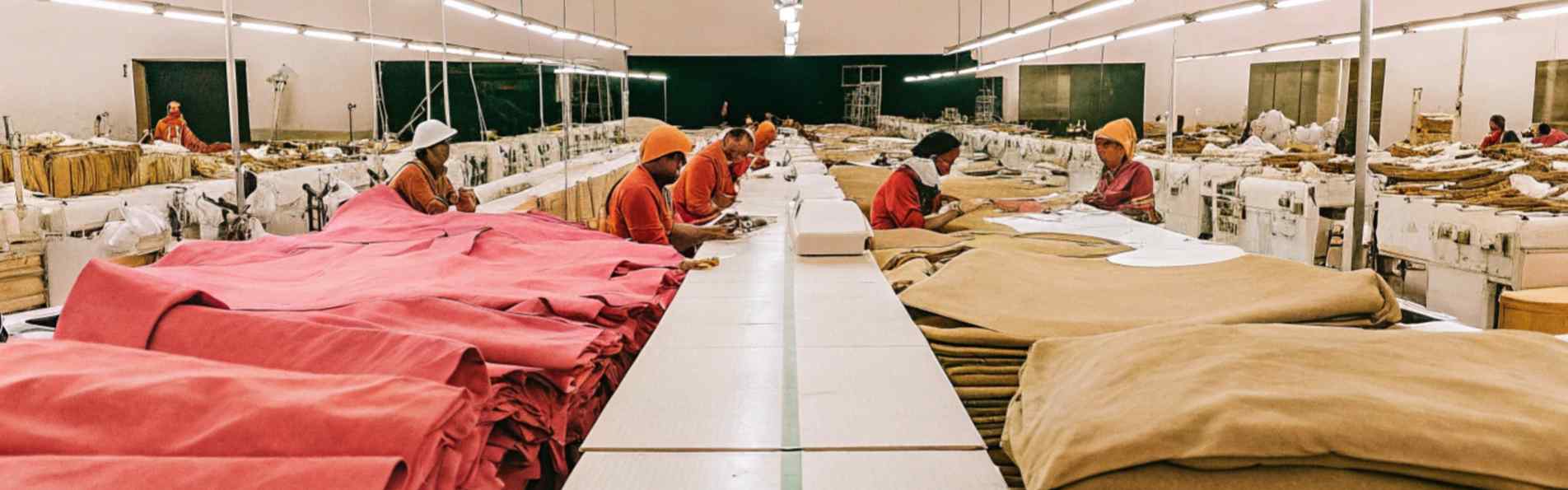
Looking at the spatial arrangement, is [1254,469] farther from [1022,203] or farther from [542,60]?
[542,60]

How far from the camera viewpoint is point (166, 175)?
6781 millimetres

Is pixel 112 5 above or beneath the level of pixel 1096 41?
beneath

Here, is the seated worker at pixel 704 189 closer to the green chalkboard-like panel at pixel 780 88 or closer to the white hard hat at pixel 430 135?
the white hard hat at pixel 430 135

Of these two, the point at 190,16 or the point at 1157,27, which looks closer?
the point at 190,16

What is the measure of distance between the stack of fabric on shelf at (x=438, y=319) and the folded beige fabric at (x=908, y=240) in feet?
2.88

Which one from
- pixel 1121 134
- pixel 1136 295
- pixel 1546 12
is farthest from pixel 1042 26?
pixel 1136 295

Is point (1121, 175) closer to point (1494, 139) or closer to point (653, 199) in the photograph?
point (653, 199)

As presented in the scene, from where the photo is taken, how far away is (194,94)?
9.12 m

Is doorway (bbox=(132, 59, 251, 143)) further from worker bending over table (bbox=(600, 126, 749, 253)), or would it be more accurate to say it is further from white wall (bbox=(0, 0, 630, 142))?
worker bending over table (bbox=(600, 126, 749, 253))

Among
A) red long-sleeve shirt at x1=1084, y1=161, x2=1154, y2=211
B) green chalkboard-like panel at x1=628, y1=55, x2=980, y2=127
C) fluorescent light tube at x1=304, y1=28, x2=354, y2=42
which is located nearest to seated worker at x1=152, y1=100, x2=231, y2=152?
fluorescent light tube at x1=304, y1=28, x2=354, y2=42

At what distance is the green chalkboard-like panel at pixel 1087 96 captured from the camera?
42.1 feet

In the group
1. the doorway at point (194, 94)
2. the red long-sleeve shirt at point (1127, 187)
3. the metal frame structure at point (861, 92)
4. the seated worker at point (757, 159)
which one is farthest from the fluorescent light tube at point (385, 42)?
the metal frame structure at point (861, 92)

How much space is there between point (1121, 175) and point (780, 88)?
41.4 ft

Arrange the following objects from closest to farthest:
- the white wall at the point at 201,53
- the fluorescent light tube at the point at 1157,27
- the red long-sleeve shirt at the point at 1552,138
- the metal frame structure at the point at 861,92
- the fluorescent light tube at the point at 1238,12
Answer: the fluorescent light tube at the point at 1238,12
the fluorescent light tube at the point at 1157,27
the white wall at the point at 201,53
the red long-sleeve shirt at the point at 1552,138
the metal frame structure at the point at 861,92
